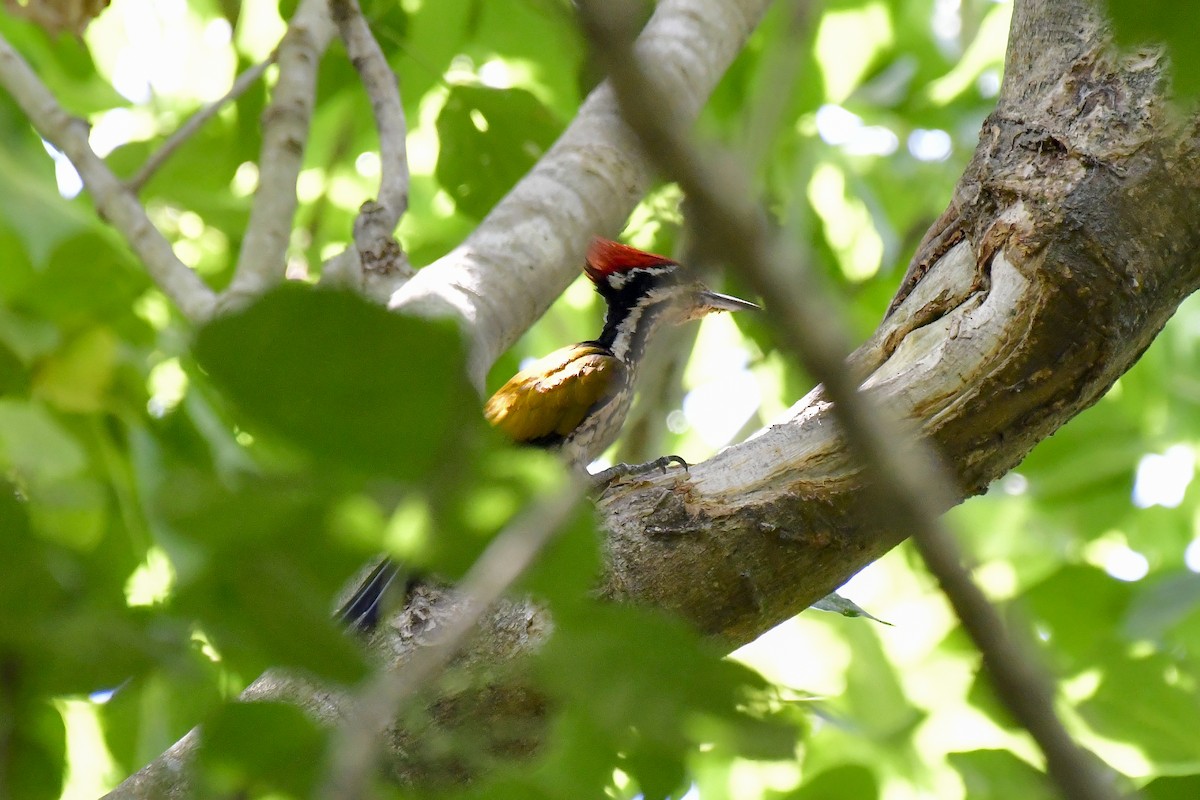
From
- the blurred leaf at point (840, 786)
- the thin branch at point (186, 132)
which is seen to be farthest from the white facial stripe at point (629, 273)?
the blurred leaf at point (840, 786)

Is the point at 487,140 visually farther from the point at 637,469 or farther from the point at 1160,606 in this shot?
the point at 1160,606

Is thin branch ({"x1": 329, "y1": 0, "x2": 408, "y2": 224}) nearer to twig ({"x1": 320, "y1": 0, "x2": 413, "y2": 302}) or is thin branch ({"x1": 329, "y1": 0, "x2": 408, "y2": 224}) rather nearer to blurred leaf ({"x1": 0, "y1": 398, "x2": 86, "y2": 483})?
twig ({"x1": 320, "y1": 0, "x2": 413, "y2": 302})

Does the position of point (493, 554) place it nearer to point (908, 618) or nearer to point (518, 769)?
point (518, 769)

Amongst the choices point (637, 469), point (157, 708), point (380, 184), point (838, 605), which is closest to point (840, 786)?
point (838, 605)

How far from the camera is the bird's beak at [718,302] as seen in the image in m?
4.12

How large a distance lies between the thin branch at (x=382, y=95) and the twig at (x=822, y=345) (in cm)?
269

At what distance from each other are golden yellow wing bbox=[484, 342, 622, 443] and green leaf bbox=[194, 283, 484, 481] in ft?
8.81

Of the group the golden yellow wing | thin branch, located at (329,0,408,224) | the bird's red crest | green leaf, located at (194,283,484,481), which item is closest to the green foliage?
green leaf, located at (194,283,484,481)

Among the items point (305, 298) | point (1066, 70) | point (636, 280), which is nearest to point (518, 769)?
point (305, 298)

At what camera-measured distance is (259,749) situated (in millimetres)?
888

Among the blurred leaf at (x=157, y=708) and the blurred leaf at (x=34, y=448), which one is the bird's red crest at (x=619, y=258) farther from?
the blurred leaf at (x=157, y=708)

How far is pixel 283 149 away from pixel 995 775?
2.81 metres

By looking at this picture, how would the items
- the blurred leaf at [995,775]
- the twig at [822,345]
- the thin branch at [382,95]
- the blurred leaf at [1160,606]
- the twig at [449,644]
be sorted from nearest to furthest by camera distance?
1. the twig at [822,345]
2. the twig at [449,644]
3. the blurred leaf at [995,775]
4. the blurred leaf at [1160,606]
5. the thin branch at [382,95]

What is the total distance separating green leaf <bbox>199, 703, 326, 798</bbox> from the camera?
0.87 metres
